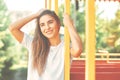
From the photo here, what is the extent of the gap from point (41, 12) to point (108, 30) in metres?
7.24

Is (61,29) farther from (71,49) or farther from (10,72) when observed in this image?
(10,72)

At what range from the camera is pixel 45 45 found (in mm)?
1629

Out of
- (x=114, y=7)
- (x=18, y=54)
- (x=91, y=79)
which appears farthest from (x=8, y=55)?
(x=91, y=79)

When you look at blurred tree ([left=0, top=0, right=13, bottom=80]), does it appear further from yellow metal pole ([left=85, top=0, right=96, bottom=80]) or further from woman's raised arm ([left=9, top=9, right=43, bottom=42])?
yellow metal pole ([left=85, top=0, right=96, bottom=80])

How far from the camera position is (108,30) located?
8.68 meters

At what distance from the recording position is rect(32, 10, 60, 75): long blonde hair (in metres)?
1.61

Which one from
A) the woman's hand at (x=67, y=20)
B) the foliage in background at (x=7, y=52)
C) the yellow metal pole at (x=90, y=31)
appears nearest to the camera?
the yellow metal pole at (x=90, y=31)

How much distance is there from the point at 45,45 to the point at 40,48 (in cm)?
3

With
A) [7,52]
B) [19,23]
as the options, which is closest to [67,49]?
[19,23]

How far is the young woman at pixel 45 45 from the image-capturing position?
1.60 metres

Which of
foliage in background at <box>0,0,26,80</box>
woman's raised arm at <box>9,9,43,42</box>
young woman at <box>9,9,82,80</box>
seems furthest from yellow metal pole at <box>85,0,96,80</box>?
foliage in background at <box>0,0,26,80</box>

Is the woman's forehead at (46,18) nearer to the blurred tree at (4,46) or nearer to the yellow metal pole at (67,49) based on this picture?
the yellow metal pole at (67,49)

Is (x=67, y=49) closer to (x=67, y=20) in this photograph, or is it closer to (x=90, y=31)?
(x=67, y=20)

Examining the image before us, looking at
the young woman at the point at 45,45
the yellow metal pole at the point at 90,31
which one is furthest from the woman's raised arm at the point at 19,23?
the yellow metal pole at the point at 90,31
